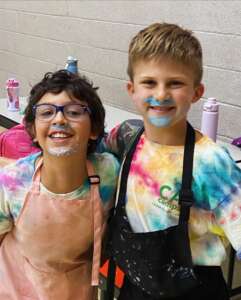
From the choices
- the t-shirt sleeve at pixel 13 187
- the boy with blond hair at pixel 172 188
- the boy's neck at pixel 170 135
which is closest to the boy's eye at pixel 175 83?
the boy with blond hair at pixel 172 188

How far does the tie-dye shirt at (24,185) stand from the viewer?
133 centimetres

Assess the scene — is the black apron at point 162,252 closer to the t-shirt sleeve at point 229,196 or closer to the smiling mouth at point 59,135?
the t-shirt sleeve at point 229,196

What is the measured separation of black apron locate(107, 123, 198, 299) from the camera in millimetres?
1187

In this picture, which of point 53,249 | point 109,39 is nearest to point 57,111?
point 53,249

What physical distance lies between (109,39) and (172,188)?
7.22ft

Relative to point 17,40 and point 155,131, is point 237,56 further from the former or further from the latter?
point 17,40

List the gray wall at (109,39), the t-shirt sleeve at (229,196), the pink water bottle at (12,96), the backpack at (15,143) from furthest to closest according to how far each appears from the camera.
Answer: the pink water bottle at (12,96), the gray wall at (109,39), the backpack at (15,143), the t-shirt sleeve at (229,196)

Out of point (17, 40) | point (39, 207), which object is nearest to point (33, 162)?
point (39, 207)

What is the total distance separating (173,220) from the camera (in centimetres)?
121

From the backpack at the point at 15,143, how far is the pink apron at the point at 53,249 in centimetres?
33

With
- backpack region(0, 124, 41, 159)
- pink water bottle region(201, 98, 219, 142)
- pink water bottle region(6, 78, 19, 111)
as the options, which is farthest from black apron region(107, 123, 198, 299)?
pink water bottle region(6, 78, 19, 111)

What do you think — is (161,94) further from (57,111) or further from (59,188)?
(59,188)

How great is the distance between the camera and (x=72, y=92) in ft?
4.29

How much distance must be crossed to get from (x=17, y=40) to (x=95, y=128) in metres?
3.16
